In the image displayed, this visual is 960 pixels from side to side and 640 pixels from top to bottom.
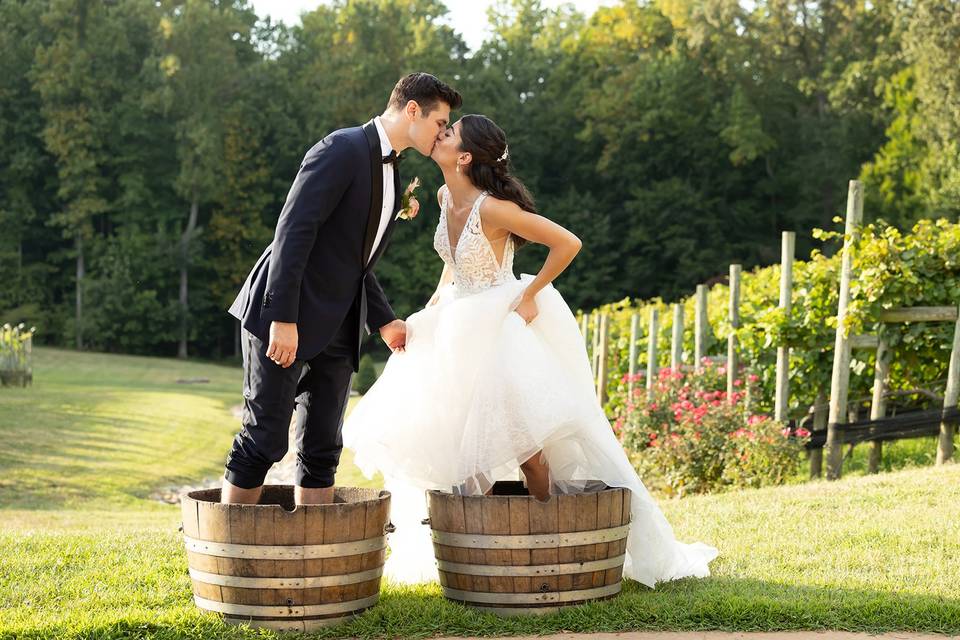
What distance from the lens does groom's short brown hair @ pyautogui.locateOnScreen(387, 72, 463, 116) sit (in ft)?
15.0

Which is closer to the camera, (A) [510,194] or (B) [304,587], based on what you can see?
(B) [304,587]

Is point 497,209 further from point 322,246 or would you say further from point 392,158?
point 322,246

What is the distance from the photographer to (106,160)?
4059cm

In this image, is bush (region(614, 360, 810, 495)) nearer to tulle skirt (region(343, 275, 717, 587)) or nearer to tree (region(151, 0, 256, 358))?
tulle skirt (region(343, 275, 717, 587))

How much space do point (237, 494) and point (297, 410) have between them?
41 centimetres

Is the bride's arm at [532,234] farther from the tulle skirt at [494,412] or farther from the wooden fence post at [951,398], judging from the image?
the wooden fence post at [951,398]

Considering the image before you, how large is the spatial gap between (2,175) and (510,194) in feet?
131

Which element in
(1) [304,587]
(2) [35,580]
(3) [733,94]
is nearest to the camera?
(1) [304,587]

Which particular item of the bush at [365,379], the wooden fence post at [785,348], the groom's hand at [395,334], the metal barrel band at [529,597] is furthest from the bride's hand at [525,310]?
the bush at [365,379]

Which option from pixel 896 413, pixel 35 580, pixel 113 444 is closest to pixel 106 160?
pixel 113 444

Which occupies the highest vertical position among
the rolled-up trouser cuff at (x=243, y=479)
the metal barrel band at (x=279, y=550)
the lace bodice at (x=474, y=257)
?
the lace bodice at (x=474, y=257)

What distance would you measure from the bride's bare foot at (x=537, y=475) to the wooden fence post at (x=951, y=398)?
5.21 meters

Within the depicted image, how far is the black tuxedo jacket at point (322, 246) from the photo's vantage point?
4.32 m

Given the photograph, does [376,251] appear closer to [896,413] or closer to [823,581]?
[823,581]
